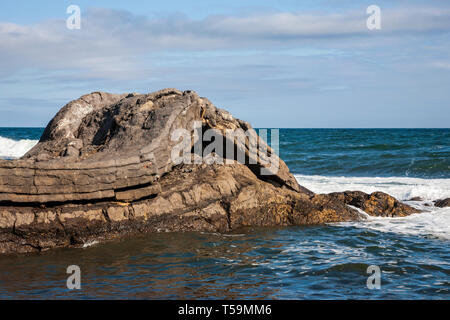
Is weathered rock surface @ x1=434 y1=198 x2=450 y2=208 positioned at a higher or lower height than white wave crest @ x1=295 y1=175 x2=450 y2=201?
higher

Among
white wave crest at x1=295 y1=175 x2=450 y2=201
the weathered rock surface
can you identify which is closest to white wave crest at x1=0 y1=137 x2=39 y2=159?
white wave crest at x1=295 y1=175 x2=450 y2=201

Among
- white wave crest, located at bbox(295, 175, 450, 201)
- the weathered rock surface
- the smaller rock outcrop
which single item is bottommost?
white wave crest, located at bbox(295, 175, 450, 201)

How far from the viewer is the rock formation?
641 cm

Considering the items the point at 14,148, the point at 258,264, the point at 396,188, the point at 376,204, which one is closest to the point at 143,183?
the point at 258,264

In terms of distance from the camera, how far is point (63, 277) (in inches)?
220

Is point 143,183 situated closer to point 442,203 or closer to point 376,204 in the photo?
point 376,204

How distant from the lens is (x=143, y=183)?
6902 millimetres

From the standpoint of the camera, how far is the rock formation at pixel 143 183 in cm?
641

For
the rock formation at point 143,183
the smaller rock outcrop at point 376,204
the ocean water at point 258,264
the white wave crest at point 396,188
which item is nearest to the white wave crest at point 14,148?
the white wave crest at point 396,188

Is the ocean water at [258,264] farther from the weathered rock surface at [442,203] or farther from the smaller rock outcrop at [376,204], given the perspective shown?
the weathered rock surface at [442,203]

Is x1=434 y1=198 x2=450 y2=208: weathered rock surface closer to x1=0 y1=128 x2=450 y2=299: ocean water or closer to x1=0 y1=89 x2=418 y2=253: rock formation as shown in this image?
x1=0 y1=89 x2=418 y2=253: rock formation

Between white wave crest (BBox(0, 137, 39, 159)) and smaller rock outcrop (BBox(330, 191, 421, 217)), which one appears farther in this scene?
white wave crest (BBox(0, 137, 39, 159))
